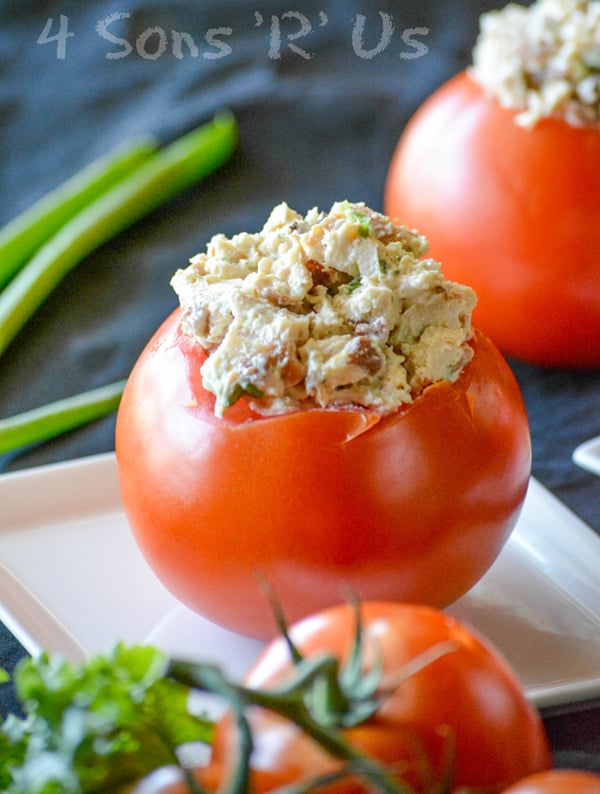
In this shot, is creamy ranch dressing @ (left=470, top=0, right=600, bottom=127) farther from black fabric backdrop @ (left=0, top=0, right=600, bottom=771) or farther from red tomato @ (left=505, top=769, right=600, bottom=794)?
red tomato @ (left=505, top=769, right=600, bottom=794)

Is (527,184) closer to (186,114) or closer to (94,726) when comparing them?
(186,114)

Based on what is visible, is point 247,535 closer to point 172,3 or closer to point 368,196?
point 368,196

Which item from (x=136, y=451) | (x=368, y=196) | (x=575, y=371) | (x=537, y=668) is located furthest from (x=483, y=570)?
(x=368, y=196)

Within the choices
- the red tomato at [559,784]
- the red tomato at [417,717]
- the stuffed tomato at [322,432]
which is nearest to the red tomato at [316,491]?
the stuffed tomato at [322,432]

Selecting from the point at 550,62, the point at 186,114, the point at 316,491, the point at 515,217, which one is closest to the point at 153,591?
the point at 316,491

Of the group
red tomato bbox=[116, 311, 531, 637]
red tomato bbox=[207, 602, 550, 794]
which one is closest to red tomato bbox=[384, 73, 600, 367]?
red tomato bbox=[116, 311, 531, 637]
